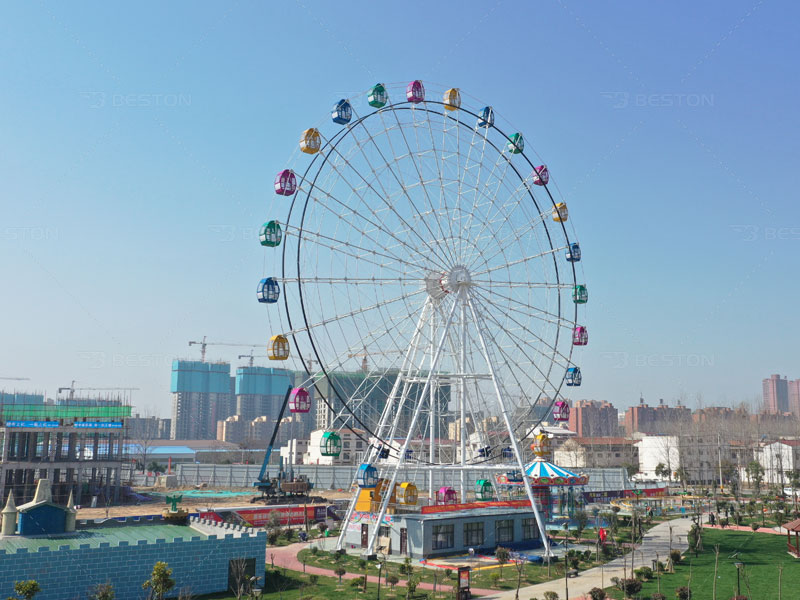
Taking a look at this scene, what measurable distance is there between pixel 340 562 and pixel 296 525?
64.0 ft

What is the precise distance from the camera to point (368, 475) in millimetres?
42938

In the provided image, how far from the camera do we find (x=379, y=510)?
4412 cm

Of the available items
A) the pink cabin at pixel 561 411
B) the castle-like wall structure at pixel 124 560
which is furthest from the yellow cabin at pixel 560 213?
the castle-like wall structure at pixel 124 560

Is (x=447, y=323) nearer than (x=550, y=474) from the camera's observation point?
Yes

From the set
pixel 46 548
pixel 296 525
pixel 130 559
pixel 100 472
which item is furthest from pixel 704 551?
pixel 100 472

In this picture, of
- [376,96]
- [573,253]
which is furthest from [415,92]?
[573,253]

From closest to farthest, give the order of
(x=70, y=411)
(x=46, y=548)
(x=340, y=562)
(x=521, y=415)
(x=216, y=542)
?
(x=46, y=548)
(x=216, y=542)
(x=340, y=562)
(x=521, y=415)
(x=70, y=411)

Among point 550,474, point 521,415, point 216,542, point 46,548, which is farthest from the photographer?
point 550,474

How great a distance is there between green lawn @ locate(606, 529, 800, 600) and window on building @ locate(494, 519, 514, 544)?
10291 millimetres

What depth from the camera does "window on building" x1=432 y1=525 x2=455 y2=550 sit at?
4247 cm

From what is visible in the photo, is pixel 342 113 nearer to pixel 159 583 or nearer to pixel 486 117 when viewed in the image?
pixel 486 117

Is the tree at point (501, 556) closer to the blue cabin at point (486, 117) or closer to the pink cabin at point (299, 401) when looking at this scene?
the pink cabin at point (299, 401)

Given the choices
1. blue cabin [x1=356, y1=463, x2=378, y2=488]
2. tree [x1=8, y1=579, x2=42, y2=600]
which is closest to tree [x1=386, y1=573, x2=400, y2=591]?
blue cabin [x1=356, y1=463, x2=378, y2=488]

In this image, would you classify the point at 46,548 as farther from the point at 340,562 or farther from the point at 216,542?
the point at 340,562
